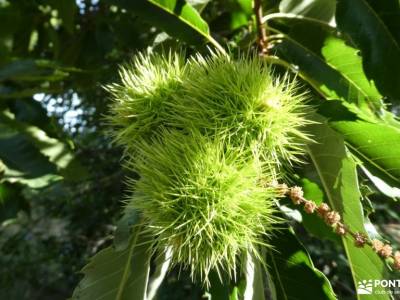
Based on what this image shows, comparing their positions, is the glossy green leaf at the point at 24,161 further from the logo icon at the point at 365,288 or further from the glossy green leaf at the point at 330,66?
the logo icon at the point at 365,288

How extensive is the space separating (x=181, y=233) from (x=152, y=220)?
6 centimetres

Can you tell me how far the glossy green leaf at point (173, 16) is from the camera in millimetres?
1063

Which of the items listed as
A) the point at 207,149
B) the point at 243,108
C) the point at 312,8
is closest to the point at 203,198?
the point at 207,149

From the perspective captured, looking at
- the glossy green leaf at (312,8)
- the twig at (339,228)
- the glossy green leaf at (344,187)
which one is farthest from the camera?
the glossy green leaf at (312,8)

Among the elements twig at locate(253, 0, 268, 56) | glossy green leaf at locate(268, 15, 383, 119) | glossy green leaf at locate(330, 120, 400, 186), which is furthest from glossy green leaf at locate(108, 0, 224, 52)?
glossy green leaf at locate(330, 120, 400, 186)

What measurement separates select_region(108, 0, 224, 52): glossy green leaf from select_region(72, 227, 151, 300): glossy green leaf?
0.44 metres

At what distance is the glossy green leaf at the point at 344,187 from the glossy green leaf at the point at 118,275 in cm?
38

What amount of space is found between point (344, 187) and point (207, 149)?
0.30m

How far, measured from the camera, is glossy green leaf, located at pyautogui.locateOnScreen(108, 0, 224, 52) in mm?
1063

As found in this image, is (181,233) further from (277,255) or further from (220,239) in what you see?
(277,255)

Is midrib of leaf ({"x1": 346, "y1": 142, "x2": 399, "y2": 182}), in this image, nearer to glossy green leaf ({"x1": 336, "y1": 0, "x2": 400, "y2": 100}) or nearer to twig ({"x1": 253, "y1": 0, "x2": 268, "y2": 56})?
glossy green leaf ({"x1": 336, "y1": 0, "x2": 400, "y2": 100})

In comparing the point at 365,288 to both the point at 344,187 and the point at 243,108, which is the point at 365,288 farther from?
the point at 243,108

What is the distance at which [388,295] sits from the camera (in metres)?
0.95

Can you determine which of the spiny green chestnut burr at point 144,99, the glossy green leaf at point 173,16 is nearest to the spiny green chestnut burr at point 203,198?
the spiny green chestnut burr at point 144,99
